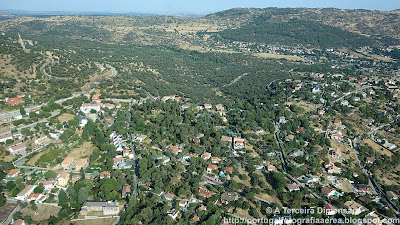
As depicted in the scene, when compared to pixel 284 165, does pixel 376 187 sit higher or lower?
lower

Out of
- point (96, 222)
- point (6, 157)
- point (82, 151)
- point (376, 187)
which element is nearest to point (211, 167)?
point (96, 222)

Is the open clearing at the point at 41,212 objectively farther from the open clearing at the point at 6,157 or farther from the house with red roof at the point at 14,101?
the house with red roof at the point at 14,101

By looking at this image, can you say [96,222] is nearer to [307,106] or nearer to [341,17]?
[307,106]

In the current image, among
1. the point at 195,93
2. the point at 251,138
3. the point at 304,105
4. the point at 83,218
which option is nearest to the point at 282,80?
the point at 304,105

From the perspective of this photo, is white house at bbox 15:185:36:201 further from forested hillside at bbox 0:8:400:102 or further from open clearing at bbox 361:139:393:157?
open clearing at bbox 361:139:393:157

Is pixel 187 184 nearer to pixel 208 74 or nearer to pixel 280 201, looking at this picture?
pixel 280 201

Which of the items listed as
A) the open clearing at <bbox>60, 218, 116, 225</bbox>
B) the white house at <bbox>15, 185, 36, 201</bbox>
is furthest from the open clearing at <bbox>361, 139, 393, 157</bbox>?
the white house at <bbox>15, 185, 36, 201</bbox>
